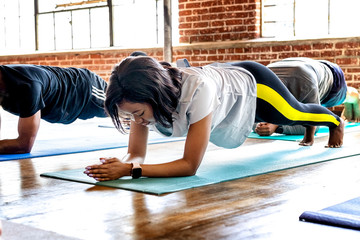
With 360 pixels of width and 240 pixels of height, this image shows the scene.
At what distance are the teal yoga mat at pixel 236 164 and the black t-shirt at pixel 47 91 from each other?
0.64 m

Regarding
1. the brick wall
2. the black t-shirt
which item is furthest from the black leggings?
the brick wall

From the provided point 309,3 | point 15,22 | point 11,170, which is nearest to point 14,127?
point 11,170

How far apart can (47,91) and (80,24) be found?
554 centimetres

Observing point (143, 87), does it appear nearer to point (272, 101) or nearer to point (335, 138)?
point (272, 101)

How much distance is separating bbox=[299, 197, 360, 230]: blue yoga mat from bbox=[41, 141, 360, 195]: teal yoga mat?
0.61 meters

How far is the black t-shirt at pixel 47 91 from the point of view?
2.95 m

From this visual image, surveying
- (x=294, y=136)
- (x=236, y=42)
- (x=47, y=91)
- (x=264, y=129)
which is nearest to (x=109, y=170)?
(x=47, y=91)

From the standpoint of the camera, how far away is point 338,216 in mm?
1596

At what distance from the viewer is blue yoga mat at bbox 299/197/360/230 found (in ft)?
5.04

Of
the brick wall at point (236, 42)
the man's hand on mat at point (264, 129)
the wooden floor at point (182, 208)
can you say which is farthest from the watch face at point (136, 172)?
the brick wall at point (236, 42)

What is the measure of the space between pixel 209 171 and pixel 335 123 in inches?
43.1

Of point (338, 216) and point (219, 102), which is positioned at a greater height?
point (219, 102)

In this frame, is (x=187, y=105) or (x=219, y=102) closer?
(x=187, y=105)

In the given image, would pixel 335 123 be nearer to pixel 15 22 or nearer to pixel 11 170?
pixel 11 170
